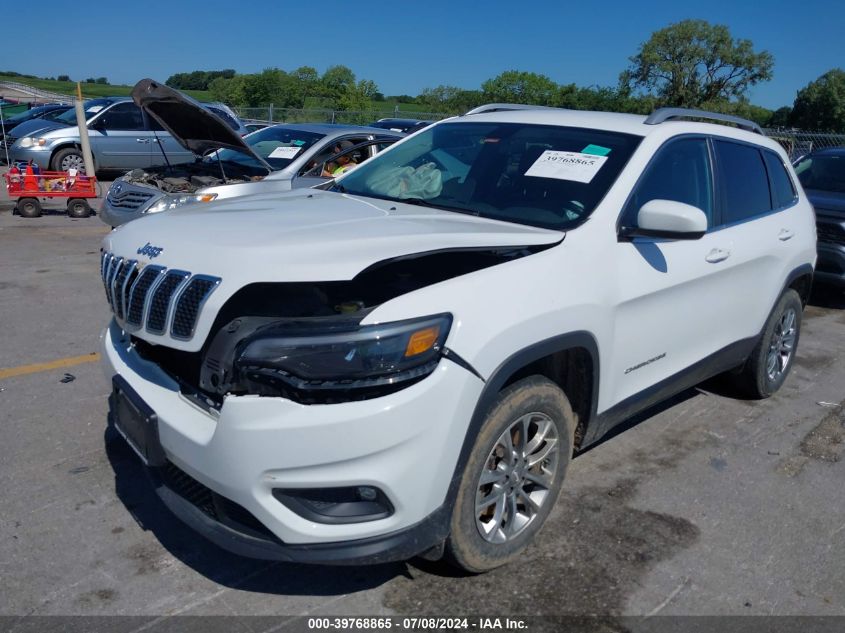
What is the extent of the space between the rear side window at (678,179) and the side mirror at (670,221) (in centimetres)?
14

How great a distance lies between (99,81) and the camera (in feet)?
306

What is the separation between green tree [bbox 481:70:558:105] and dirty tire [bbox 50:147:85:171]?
43.8 metres

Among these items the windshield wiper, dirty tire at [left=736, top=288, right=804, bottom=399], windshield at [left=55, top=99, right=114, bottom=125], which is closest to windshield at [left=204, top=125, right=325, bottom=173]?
the windshield wiper

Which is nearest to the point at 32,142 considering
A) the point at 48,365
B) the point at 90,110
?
the point at 90,110

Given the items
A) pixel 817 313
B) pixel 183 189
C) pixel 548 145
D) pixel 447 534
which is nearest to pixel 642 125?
pixel 548 145

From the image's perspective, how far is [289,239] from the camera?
9.10ft

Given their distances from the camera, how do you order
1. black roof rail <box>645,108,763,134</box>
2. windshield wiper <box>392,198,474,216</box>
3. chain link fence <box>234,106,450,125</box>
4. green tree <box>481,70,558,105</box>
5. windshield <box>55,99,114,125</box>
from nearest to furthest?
windshield wiper <box>392,198,474,216</box> → black roof rail <box>645,108,763,134</box> → windshield <box>55,99,114,125</box> → chain link fence <box>234,106,450,125</box> → green tree <box>481,70,558,105</box>

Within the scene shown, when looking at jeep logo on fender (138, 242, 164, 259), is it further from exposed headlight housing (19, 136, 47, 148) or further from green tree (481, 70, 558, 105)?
green tree (481, 70, 558, 105)

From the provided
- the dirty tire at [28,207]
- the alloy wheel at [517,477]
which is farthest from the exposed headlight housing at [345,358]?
the dirty tire at [28,207]

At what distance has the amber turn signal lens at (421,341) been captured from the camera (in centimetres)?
242

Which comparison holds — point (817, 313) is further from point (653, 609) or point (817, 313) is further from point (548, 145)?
point (653, 609)

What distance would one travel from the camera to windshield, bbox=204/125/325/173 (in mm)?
8648

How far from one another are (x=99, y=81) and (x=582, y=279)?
339 feet

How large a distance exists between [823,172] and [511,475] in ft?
25.5
